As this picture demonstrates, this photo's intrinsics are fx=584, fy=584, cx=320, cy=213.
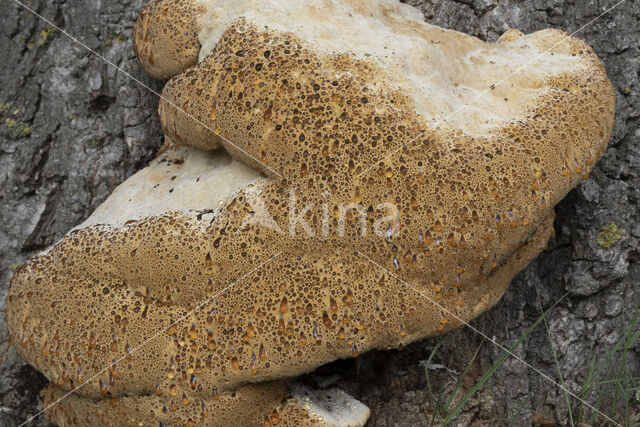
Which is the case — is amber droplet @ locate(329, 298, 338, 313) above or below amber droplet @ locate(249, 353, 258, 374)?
above

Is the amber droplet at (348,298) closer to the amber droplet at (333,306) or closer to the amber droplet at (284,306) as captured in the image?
the amber droplet at (333,306)

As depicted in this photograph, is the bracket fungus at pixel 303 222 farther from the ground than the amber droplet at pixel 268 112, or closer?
closer

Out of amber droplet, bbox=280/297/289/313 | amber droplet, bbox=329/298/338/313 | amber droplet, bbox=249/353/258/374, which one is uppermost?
amber droplet, bbox=280/297/289/313

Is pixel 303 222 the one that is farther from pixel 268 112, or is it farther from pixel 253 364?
pixel 253 364

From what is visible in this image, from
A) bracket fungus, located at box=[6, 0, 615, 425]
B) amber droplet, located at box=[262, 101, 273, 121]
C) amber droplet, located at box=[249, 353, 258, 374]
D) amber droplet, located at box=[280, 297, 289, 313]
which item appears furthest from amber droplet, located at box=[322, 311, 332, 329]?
amber droplet, located at box=[262, 101, 273, 121]

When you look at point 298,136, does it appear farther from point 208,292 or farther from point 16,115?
point 16,115

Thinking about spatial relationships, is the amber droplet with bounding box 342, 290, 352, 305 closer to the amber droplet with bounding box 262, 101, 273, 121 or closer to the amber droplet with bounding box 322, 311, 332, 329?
the amber droplet with bounding box 322, 311, 332, 329

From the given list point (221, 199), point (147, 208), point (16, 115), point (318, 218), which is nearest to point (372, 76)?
point (318, 218)

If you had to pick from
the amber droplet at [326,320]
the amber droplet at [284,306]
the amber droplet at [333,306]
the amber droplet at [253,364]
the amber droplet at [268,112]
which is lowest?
the amber droplet at [253,364]

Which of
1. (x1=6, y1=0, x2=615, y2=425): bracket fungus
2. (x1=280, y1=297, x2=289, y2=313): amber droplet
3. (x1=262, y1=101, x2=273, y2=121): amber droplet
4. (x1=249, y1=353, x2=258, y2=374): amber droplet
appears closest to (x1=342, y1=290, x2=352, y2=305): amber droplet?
(x1=6, y1=0, x2=615, y2=425): bracket fungus

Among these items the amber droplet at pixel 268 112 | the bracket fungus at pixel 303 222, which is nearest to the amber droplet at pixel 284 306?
the bracket fungus at pixel 303 222

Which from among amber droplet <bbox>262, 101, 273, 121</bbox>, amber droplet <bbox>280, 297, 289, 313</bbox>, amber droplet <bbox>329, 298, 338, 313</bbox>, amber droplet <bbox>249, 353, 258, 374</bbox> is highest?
amber droplet <bbox>262, 101, 273, 121</bbox>

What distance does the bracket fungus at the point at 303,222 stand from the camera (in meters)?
2.22

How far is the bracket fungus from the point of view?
2.22 meters
